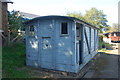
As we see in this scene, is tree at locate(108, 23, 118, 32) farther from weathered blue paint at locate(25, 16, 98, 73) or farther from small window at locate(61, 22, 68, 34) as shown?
weathered blue paint at locate(25, 16, 98, 73)

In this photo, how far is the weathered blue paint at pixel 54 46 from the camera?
22.1 feet

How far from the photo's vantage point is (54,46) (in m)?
7.23

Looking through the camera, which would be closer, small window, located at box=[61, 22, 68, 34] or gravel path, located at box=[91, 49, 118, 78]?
gravel path, located at box=[91, 49, 118, 78]

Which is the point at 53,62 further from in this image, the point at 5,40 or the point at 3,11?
the point at 3,11

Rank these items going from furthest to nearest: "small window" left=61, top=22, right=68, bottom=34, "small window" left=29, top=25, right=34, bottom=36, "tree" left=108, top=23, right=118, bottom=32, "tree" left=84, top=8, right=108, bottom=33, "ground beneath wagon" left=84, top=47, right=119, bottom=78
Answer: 1. "tree" left=108, top=23, right=118, bottom=32
2. "tree" left=84, top=8, right=108, bottom=33
3. "small window" left=29, top=25, right=34, bottom=36
4. "small window" left=61, top=22, right=68, bottom=34
5. "ground beneath wagon" left=84, top=47, right=119, bottom=78

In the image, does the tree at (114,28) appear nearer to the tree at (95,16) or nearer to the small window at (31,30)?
the tree at (95,16)

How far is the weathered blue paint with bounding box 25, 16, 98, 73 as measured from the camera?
266 inches

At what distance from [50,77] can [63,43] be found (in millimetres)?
2281

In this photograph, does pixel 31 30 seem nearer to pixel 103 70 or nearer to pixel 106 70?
pixel 103 70

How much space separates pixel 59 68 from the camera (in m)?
7.12

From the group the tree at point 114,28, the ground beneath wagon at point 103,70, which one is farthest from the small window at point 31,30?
the tree at point 114,28

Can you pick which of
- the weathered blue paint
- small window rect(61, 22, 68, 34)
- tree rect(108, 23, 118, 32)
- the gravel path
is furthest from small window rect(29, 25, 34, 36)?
tree rect(108, 23, 118, 32)

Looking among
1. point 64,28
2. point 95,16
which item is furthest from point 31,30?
point 95,16

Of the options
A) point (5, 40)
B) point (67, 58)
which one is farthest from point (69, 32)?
point (5, 40)
